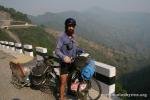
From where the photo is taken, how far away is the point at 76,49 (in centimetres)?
671

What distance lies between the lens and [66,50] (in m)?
6.35

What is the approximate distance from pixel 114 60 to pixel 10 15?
75.7 m

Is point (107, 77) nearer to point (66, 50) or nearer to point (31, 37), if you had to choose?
point (66, 50)

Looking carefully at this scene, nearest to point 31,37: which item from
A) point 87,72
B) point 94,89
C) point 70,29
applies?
point 94,89

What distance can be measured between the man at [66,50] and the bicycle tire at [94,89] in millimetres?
660

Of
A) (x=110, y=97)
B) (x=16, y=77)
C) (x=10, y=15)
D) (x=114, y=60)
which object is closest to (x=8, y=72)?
(x=16, y=77)

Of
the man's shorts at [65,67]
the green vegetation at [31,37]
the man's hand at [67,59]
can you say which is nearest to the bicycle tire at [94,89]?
the man's shorts at [65,67]

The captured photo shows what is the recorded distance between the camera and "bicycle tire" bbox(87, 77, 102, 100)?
6578mm

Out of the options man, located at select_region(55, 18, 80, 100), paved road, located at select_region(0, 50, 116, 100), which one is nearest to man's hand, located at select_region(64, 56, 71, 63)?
man, located at select_region(55, 18, 80, 100)

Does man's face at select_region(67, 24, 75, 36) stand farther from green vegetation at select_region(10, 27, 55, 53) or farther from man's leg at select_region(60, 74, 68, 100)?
green vegetation at select_region(10, 27, 55, 53)

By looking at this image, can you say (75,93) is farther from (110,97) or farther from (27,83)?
(27,83)

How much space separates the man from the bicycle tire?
66 cm

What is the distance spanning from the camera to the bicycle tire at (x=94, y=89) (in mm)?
6578

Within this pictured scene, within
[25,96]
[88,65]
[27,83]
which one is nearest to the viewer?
[88,65]
